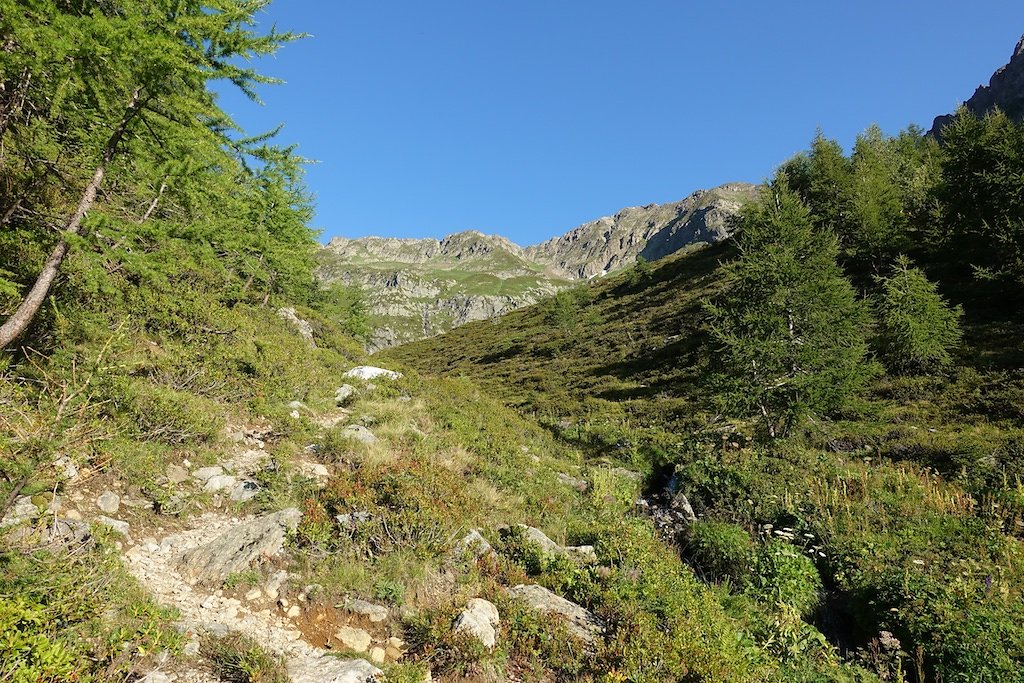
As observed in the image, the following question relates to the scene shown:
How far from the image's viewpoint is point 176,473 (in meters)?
7.24

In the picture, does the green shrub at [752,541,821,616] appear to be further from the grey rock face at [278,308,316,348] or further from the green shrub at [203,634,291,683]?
the grey rock face at [278,308,316,348]

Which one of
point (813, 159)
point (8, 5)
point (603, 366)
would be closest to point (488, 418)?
point (8, 5)

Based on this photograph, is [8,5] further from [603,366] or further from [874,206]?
[874,206]

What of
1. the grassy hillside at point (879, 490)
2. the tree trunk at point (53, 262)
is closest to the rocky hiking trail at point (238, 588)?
the tree trunk at point (53, 262)

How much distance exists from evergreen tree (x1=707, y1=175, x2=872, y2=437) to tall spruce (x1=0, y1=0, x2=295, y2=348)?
13.9m

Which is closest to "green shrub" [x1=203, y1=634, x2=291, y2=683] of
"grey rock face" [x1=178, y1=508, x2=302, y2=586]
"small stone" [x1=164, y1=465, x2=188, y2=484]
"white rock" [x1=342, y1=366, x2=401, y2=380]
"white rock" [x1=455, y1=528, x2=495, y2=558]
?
"grey rock face" [x1=178, y1=508, x2=302, y2=586]

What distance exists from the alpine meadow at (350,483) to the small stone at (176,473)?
5.0 inches

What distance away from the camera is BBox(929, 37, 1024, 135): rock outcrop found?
12982 cm

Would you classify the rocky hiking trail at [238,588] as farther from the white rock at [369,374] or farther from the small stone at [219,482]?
the white rock at [369,374]

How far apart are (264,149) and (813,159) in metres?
49.7

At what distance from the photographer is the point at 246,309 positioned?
17.6 m

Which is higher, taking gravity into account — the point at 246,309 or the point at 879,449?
the point at 246,309

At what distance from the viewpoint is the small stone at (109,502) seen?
19.2 ft

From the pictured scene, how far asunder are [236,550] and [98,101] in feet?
20.6
